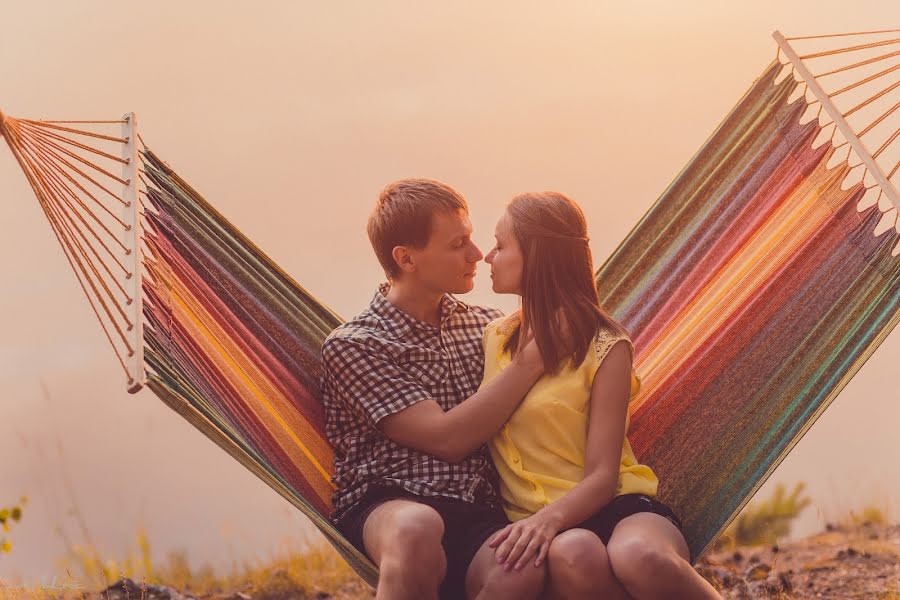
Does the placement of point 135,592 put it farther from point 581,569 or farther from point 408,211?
point 581,569

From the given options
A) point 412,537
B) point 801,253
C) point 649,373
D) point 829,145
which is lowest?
point 412,537

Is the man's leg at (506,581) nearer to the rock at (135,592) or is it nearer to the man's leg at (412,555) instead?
the man's leg at (412,555)

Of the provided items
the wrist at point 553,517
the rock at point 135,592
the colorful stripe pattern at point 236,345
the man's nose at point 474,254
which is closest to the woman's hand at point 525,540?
the wrist at point 553,517

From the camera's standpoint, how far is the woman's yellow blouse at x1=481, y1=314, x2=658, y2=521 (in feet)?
7.23

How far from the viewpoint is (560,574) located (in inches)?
77.7

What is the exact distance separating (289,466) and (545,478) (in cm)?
58

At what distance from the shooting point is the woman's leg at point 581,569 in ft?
6.40

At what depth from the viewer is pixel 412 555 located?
200 centimetres

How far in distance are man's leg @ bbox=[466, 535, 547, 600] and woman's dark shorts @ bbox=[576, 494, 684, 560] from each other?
0.18m

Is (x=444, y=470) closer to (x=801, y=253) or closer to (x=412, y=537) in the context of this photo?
(x=412, y=537)

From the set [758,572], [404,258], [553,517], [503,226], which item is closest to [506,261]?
[503,226]

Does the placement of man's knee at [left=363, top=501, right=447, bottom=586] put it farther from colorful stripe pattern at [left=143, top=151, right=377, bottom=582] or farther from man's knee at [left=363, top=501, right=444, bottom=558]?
colorful stripe pattern at [left=143, top=151, right=377, bottom=582]

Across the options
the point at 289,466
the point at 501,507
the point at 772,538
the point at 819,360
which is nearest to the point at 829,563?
the point at 772,538

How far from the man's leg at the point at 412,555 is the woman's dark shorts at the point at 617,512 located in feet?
1.02
